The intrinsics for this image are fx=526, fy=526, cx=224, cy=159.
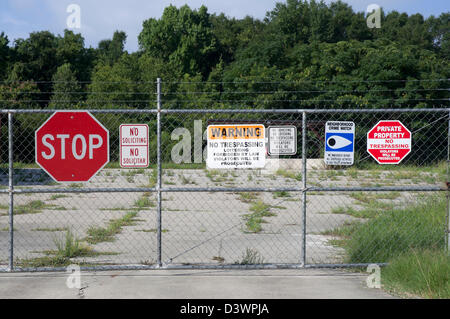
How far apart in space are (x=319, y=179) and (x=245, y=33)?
38760mm

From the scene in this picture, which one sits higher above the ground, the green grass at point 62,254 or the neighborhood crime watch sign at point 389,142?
the neighborhood crime watch sign at point 389,142

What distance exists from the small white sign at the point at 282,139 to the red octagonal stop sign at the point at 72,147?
215 cm

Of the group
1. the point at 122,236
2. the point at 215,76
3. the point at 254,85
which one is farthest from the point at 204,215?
the point at 215,76

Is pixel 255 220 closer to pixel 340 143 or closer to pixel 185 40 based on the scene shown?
pixel 340 143

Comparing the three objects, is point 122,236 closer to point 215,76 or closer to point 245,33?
point 215,76

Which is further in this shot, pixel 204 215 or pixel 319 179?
pixel 319 179

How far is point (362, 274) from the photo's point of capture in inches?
267

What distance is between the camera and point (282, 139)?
698 centimetres

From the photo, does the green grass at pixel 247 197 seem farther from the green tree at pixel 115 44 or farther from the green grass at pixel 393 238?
the green tree at pixel 115 44

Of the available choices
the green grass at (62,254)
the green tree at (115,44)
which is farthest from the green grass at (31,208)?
the green tree at (115,44)

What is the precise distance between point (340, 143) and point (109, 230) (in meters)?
5.11

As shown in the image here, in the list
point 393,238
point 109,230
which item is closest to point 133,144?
point 109,230

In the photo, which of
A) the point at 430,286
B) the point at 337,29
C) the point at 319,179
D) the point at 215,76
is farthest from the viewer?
the point at 337,29

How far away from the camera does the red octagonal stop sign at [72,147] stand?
665 cm
